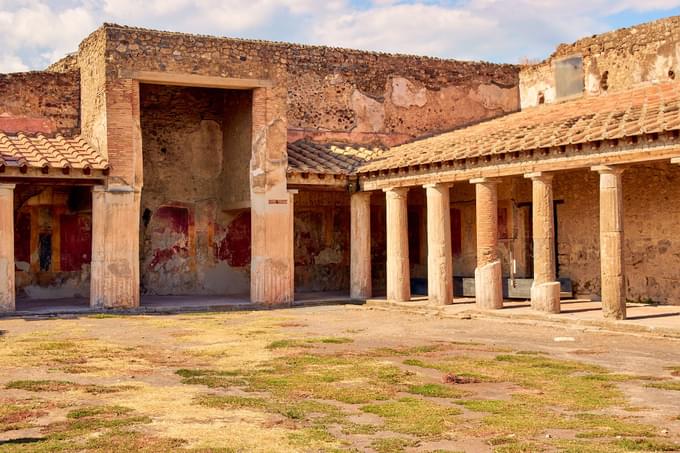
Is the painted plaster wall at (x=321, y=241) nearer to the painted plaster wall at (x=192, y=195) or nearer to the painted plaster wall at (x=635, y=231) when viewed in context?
the painted plaster wall at (x=192, y=195)

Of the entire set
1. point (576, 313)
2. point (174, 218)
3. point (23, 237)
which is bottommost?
point (576, 313)

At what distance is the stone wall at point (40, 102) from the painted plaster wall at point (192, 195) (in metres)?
1.67

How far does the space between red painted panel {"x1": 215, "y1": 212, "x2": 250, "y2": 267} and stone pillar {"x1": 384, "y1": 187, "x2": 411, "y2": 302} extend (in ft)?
13.4

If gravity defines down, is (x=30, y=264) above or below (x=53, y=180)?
below

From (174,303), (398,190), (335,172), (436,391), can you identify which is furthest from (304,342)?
(335,172)

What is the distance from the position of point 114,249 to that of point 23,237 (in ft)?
10.2

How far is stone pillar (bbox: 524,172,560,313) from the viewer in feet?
45.9

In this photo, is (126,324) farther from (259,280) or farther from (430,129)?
(430,129)

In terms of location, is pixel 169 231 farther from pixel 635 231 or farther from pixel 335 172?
pixel 635 231

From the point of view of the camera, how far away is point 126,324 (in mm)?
13828

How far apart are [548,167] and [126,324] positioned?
22.7 ft

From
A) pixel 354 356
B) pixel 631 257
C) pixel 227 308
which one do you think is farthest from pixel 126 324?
pixel 631 257

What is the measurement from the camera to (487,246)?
49.6ft

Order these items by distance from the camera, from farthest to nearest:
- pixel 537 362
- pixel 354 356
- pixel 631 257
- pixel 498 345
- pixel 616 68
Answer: pixel 616 68 → pixel 631 257 → pixel 498 345 → pixel 354 356 → pixel 537 362
